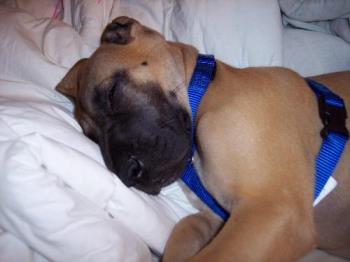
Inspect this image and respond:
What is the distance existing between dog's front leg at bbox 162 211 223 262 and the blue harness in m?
0.11

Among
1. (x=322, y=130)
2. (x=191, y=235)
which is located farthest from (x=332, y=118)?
(x=191, y=235)

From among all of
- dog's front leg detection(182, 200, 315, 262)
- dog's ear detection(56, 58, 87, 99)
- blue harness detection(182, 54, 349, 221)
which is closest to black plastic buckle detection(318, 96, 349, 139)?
Result: blue harness detection(182, 54, 349, 221)

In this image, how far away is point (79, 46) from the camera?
7.34 feet

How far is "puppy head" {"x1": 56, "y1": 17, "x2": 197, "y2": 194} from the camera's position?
5.23 feet

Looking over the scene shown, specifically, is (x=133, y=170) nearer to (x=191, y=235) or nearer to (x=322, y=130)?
(x=191, y=235)

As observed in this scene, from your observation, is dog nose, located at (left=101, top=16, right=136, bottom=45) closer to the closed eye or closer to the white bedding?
the closed eye

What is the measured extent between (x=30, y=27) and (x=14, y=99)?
626mm

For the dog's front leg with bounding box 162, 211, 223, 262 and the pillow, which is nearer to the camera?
the dog's front leg with bounding box 162, 211, 223, 262

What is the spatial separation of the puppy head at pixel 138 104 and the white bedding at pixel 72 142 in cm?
10

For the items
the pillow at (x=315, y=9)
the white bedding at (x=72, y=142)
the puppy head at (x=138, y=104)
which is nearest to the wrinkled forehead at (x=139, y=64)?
the puppy head at (x=138, y=104)

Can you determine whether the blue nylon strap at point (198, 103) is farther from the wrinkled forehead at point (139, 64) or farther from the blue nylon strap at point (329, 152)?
the blue nylon strap at point (329, 152)

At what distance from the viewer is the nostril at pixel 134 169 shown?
5.13ft

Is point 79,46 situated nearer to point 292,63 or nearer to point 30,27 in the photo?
point 30,27

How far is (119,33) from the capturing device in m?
1.88
